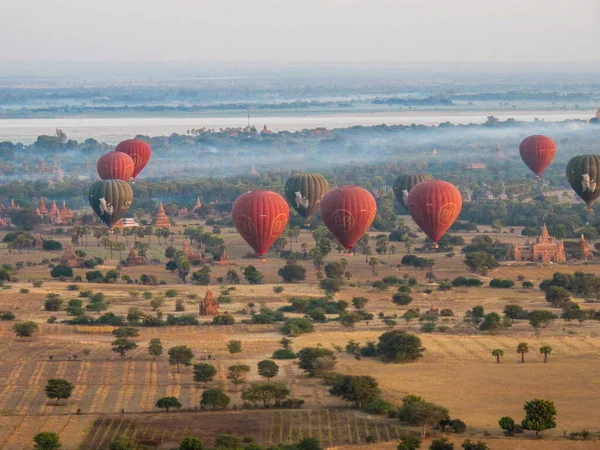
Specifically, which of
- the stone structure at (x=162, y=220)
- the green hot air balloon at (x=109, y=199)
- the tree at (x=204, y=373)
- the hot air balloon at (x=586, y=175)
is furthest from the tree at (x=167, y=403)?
the stone structure at (x=162, y=220)

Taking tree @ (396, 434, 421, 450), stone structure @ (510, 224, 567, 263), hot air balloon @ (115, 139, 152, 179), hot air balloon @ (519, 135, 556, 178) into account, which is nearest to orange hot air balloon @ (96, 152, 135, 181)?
hot air balloon @ (115, 139, 152, 179)

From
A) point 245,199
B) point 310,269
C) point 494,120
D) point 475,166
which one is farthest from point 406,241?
point 494,120

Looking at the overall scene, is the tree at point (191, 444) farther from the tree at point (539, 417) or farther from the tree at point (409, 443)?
the tree at point (539, 417)

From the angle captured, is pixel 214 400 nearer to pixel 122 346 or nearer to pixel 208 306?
pixel 122 346

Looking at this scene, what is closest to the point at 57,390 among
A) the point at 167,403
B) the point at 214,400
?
the point at 167,403

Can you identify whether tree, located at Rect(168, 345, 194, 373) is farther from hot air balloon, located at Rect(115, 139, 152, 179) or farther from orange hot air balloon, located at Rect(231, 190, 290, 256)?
hot air balloon, located at Rect(115, 139, 152, 179)
